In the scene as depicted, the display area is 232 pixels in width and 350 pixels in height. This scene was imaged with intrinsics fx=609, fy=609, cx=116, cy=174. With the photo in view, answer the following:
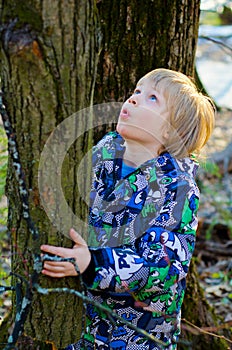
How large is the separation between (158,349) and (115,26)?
1.60 m

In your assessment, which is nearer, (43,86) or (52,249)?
(43,86)

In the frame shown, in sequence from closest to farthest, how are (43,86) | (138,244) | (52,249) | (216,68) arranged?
(43,86)
(52,249)
(138,244)
(216,68)

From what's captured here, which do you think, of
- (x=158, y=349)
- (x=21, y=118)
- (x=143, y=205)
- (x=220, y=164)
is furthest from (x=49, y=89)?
(x=220, y=164)

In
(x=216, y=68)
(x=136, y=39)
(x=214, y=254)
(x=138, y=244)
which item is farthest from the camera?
(x=216, y=68)

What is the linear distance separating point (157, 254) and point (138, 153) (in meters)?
0.48

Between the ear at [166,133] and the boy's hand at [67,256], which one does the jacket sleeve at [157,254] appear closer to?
the boy's hand at [67,256]

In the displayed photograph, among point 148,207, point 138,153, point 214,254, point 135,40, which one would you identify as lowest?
point 214,254

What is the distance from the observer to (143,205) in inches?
98.7

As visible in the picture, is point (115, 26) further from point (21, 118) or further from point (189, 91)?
point (21, 118)

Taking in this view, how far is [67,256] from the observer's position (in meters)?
2.10

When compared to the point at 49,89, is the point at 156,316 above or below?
below

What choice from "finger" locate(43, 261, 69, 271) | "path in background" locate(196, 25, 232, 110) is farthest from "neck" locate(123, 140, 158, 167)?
"path in background" locate(196, 25, 232, 110)

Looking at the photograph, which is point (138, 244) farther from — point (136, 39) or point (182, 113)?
point (136, 39)

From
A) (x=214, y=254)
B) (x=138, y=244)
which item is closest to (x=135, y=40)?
(x=138, y=244)
